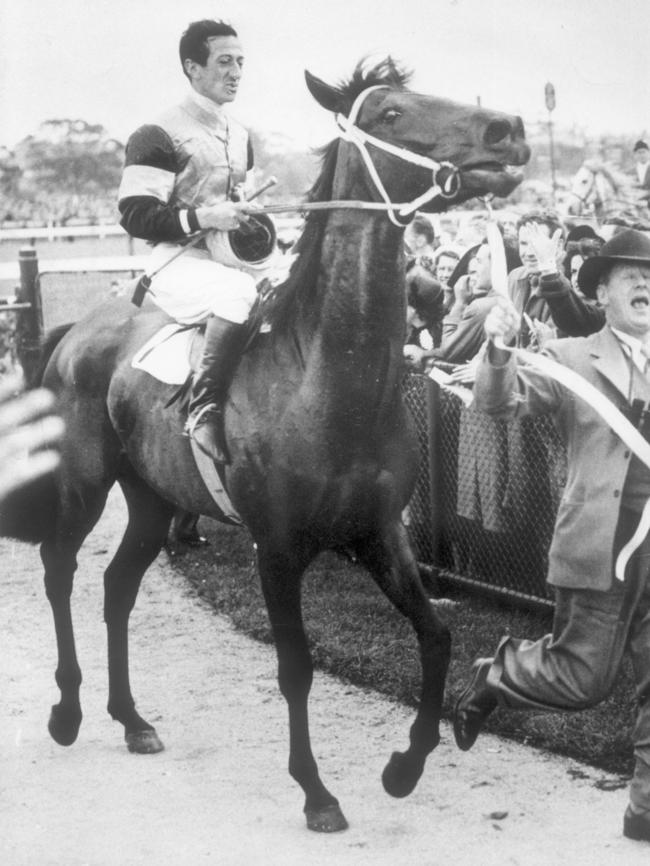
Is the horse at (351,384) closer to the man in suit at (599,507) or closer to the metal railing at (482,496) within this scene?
the man in suit at (599,507)

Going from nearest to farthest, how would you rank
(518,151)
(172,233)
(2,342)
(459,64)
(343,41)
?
(518,151) → (172,233) → (343,41) → (459,64) → (2,342)

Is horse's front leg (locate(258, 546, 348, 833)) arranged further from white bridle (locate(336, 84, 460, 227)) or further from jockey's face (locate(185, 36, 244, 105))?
jockey's face (locate(185, 36, 244, 105))

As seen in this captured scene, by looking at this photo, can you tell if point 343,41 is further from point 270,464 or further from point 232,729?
point 232,729

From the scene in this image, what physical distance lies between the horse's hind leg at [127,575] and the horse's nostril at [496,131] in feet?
8.85

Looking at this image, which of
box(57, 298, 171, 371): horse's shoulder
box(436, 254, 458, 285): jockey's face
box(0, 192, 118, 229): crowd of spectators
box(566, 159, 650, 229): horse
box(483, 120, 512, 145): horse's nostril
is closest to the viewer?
box(483, 120, 512, 145): horse's nostril

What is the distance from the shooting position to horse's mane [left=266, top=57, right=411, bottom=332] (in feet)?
14.2

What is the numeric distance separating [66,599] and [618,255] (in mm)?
3159

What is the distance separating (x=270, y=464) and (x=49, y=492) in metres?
2.01

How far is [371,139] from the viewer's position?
13.8 feet

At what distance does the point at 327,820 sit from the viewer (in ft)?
14.3

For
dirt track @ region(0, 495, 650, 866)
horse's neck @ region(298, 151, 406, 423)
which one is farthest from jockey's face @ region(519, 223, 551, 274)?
horse's neck @ region(298, 151, 406, 423)

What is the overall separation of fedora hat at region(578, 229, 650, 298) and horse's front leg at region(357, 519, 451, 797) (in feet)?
3.80

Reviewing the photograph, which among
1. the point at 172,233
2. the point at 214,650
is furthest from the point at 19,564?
the point at 172,233

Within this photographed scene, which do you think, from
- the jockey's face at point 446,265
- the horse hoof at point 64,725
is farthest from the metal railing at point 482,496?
the horse hoof at point 64,725
